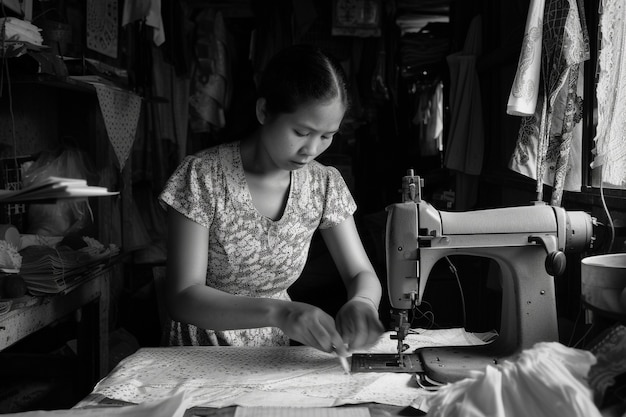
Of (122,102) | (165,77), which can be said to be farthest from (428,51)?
(122,102)

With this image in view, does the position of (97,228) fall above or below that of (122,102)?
below

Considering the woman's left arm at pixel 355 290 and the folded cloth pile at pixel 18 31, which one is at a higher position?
the folded cloth pile at pixel 18 31

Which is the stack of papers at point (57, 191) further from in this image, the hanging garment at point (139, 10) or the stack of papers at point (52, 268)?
the hanging garment at point (139, 10)

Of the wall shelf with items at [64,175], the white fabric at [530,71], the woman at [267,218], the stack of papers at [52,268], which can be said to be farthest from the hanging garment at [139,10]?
the white fabric at [530,71]

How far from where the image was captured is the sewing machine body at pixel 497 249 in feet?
4.75

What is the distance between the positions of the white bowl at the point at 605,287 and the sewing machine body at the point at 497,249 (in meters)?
0.25

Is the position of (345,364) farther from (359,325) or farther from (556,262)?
(556,262)

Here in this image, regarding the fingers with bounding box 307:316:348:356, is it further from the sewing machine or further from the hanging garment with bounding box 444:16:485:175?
the hanging garment with bounding box 444:16:485:175

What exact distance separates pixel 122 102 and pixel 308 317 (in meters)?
2.14

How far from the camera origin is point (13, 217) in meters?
2.71

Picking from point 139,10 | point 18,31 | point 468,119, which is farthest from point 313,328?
point 139,10

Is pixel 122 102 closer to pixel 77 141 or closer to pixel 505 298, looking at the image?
pixel 77 141

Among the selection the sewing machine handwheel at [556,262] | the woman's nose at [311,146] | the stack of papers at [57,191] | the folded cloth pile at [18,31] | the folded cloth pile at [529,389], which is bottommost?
the folded cloth pile at [529,389]

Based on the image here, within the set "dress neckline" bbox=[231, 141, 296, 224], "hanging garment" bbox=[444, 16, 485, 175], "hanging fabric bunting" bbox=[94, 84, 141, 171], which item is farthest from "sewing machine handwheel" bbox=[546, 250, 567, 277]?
"hanging garment" bbox=[444, 16, 485, 175]
